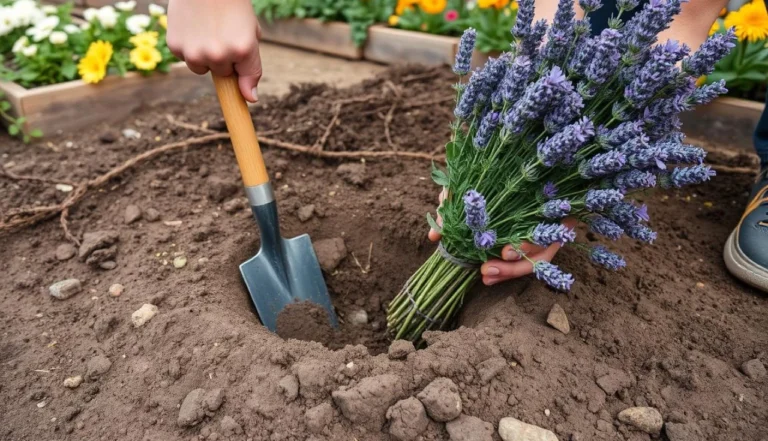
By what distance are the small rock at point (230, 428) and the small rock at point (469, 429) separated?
1.53ft

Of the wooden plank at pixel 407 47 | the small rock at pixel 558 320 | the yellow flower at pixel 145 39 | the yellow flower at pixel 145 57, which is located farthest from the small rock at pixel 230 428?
the wooden plank at pixel 407 47

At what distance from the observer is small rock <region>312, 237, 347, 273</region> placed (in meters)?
2.10

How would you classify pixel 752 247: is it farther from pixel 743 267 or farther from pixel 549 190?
pixel 549 190

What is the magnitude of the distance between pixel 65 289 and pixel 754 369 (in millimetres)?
1942

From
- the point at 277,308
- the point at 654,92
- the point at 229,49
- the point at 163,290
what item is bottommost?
the point at 277,308

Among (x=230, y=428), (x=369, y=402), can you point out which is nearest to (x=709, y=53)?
(x=369, y=402)

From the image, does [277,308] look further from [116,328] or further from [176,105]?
[176,105]

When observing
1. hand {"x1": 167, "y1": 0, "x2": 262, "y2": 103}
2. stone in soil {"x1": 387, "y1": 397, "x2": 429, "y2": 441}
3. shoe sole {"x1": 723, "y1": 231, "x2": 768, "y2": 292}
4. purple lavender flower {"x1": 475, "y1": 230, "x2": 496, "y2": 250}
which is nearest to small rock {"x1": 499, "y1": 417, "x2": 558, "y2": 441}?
stone in soil {"x1": 387, "y1": 397, "x2": 429, "y2": 441}

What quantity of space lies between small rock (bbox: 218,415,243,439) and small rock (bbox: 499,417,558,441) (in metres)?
0.58

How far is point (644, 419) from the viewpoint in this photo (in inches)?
51.6

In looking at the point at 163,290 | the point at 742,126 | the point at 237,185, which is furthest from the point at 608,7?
the point at 163,290

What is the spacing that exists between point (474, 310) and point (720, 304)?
715 mm

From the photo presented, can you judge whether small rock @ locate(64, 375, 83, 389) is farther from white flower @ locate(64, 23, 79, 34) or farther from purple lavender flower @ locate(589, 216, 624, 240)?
white flower @ locate(64, 23, 79, 34)

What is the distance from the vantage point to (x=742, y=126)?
2.80 m
